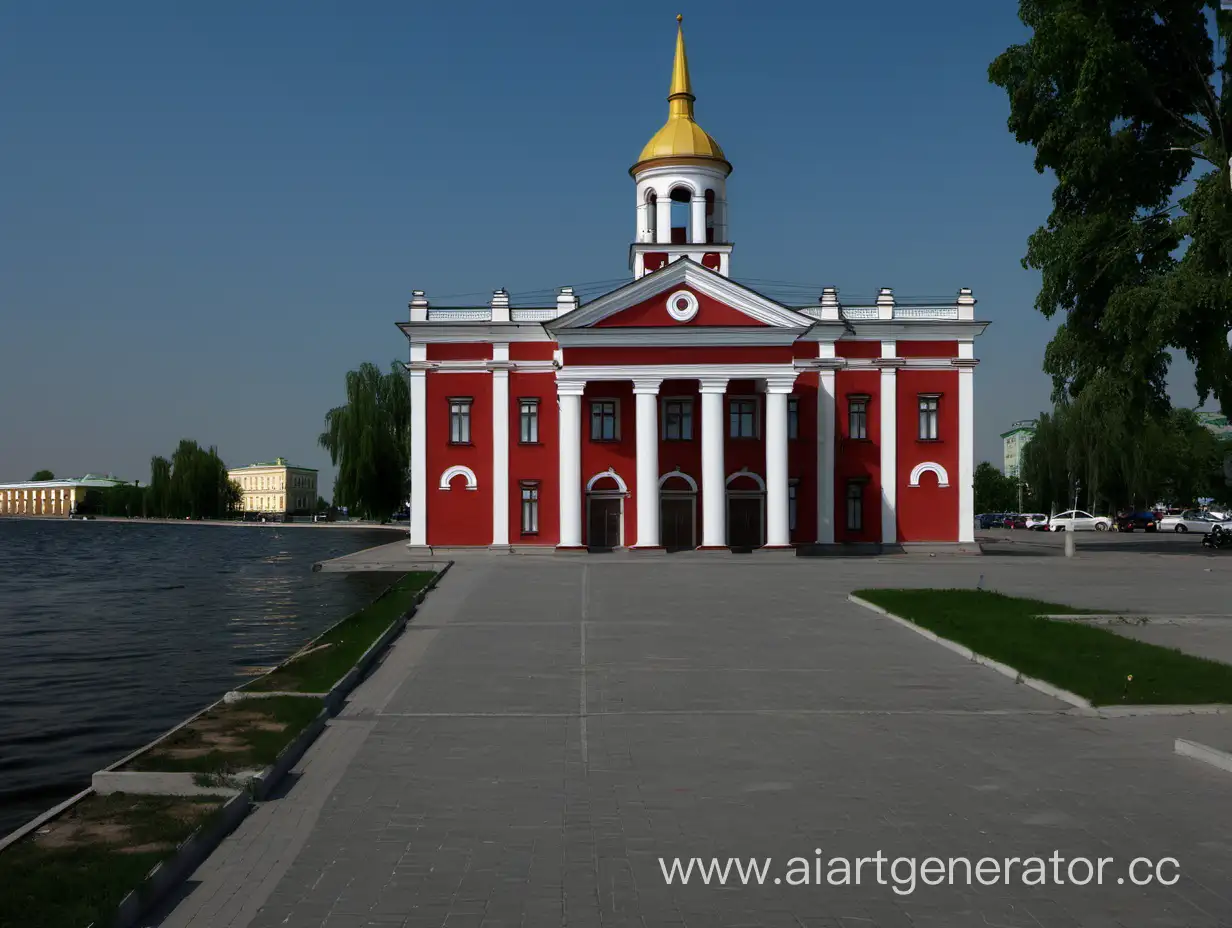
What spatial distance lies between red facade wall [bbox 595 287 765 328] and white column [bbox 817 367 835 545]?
5148 mm

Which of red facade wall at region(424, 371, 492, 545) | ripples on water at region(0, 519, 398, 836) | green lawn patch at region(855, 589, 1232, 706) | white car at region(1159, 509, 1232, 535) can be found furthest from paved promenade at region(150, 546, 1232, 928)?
white car at region(1159, 509, 1232, 535)

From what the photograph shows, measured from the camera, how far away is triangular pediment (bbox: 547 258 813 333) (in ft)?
141

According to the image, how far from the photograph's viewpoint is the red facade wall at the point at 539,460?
46406 mm

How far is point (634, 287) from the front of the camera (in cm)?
4319


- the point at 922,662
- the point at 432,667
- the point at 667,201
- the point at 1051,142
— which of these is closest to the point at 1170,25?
the point at 1051,142

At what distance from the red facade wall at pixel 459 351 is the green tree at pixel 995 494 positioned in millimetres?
95716

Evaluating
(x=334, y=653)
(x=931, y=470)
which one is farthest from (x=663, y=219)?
(x=334, y=653)

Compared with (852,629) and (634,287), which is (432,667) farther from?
A: (634,287)

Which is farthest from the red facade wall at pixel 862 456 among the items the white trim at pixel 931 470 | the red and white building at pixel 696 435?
the white trim at pixel 931 470

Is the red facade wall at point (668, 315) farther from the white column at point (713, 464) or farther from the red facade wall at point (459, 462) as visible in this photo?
the red facade wall at point (459, 462)

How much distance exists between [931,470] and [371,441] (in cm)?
4207

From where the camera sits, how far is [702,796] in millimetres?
8523

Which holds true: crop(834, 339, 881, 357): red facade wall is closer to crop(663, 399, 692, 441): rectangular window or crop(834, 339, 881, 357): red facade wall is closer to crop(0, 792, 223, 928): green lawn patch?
crop(663, 399, 692, 441): rectangular window

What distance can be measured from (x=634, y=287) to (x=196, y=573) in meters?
18.9
